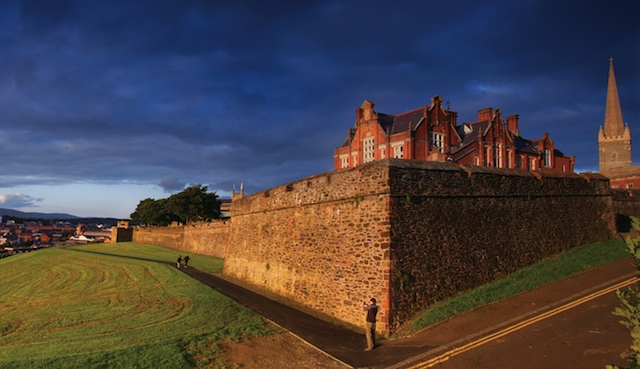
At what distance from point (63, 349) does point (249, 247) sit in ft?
49.3

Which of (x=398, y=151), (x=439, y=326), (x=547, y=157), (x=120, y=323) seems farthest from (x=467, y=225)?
(x=547, y=157)

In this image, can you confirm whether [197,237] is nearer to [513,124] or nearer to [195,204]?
[195,204]

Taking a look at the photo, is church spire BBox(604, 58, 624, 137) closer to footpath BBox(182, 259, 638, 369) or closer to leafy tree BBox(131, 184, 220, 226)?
leafy tree BBox(131, 184, 220, 226)

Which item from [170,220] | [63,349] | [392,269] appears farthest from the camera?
[170,220]

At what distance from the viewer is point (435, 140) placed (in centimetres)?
4334

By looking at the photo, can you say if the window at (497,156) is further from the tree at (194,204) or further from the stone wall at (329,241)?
the tree at (194,204)

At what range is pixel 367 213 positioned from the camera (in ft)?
51.3

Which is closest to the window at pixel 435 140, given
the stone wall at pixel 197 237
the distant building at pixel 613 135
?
Answer: the stone wall at pixel 197 237

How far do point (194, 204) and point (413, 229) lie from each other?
63.2 m

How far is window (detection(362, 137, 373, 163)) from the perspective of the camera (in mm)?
45500

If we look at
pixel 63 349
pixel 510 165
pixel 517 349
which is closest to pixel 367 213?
pixel 517 349

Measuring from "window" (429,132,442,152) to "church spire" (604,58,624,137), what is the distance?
329 feet

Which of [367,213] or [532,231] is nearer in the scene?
[367,213]

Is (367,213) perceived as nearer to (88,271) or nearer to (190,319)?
(190,319)
